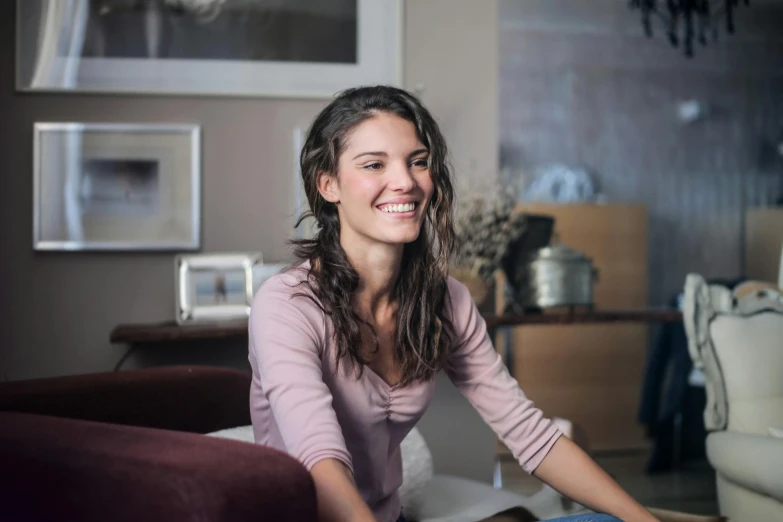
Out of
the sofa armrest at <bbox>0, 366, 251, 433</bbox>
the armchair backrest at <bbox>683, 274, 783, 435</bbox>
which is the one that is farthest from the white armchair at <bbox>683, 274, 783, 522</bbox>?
the sofa armrest at <bbox>0, 366, 251, 433</bbox>

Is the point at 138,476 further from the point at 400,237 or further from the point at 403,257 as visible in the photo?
the point at 403,257

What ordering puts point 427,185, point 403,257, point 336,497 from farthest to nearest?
1. point 403,257
2. point 427,185
3. point 336,497

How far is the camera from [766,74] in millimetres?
5801

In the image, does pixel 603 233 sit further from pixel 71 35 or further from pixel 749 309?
pixel 71 35

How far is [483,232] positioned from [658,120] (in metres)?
3.74

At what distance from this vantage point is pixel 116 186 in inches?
94.7

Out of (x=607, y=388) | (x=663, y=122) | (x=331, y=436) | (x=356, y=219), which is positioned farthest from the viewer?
(x=663, y=122)

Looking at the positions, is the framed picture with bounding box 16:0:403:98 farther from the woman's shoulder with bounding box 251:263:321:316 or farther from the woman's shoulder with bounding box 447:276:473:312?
the woman's shoulder with bounding box 251:263:321:316

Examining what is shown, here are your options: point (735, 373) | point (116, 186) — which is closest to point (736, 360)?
point (735, 373)

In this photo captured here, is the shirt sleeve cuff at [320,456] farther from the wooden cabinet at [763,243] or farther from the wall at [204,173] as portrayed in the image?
the wooden cabinet at [763,243]

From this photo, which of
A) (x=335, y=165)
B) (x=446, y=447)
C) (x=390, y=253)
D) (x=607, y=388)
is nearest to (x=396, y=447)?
(x=390, y=253)

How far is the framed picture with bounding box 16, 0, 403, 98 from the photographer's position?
2.37m

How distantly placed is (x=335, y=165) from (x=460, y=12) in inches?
57.5

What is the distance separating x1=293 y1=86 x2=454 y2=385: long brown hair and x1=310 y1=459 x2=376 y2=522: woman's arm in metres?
0.25
